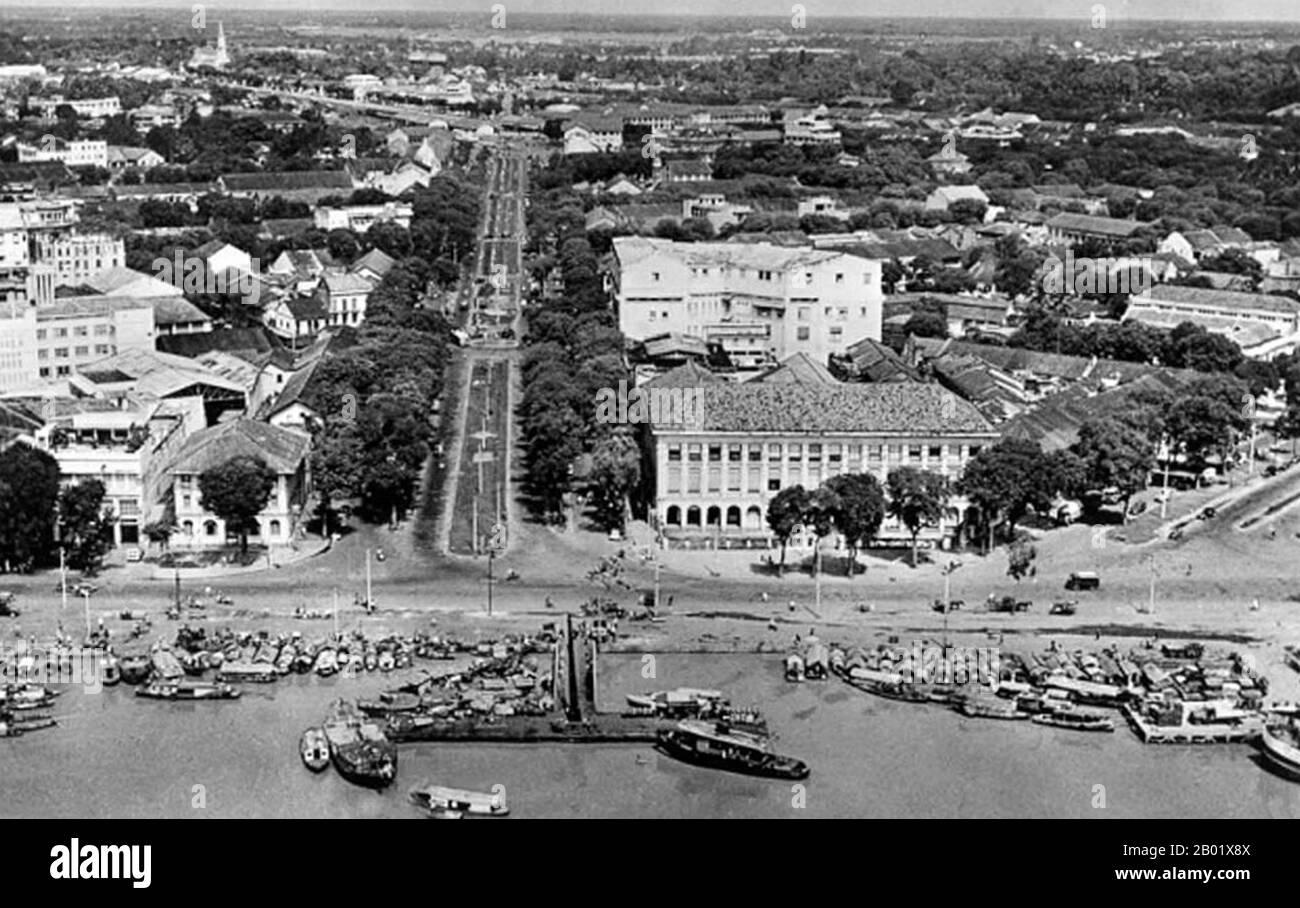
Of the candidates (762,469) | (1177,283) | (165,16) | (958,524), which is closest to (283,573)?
(762,469)

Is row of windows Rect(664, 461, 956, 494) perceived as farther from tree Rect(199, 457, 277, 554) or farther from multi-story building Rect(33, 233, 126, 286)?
multi-story building Rect(33, 233, 126, 286)

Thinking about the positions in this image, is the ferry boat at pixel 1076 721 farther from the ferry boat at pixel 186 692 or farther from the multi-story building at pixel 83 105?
the multi-story building at pixel 83 105

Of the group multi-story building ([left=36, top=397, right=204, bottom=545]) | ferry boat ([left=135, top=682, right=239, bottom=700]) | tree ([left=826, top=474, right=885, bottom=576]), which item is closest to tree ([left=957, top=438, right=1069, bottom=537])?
tree ([left=826, top=474, right=885, bottom=576])

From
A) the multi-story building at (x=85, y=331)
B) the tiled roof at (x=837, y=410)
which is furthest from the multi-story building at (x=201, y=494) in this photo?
the multi-story building at (x=85, y=331)

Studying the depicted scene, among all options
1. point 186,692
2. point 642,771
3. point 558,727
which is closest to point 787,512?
point 558,727

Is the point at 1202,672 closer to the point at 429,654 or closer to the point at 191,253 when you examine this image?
the point at 429,654

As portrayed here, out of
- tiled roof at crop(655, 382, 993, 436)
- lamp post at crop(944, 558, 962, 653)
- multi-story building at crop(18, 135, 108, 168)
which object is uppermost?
multi-story building at crop(18, 135, 108, 168)

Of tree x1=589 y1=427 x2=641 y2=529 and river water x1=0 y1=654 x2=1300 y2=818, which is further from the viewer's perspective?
tree x1=589 y1=427 x2=641 y2=529
